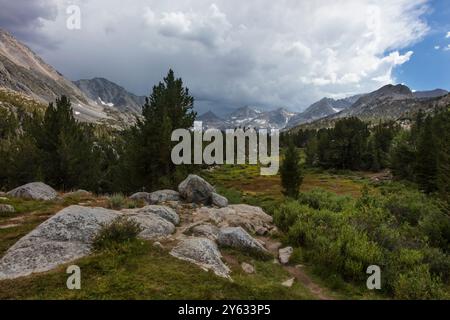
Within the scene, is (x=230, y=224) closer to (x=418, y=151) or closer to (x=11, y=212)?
(x=11, y=212)

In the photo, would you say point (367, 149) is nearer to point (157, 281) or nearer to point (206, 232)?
point (206, 232)

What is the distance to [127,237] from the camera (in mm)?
11375

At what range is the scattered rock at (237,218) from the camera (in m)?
18.1

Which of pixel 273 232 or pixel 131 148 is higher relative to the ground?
pixel 131 148

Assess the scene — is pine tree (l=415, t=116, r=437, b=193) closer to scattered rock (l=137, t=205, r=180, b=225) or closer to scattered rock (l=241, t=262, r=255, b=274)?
scattered rock (l=137, t=205, r=180, b=225)

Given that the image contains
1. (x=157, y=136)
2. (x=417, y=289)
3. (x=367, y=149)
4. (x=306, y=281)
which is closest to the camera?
(x=417, y=289)

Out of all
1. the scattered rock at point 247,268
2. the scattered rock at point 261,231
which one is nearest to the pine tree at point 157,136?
the scattered rock at point 261,231

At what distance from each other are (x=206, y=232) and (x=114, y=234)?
187 inches

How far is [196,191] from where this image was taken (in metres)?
24.3

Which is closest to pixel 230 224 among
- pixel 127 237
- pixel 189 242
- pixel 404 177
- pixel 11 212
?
pixel 189 242

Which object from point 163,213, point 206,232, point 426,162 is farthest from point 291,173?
point 426,162

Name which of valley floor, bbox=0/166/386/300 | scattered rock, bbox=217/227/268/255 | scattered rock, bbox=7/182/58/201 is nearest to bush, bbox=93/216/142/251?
valley floor, bbox=0/166/386/300

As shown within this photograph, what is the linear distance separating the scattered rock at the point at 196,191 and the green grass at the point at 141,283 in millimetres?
13075

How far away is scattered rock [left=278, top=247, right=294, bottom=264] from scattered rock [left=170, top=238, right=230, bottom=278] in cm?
326
